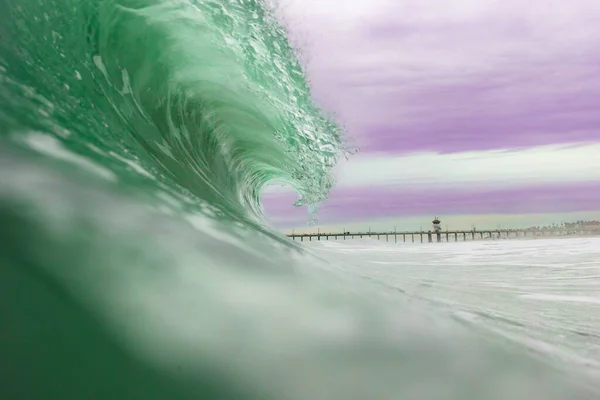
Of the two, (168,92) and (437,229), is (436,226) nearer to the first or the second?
(437,229)

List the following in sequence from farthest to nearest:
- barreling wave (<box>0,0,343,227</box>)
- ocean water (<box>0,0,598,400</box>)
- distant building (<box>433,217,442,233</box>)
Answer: distant building (<box>433,217,442,233</box>) < barreling wave (<box>0,0,343,227</box>) < ocean water (<box>0,0,598,400</box>)

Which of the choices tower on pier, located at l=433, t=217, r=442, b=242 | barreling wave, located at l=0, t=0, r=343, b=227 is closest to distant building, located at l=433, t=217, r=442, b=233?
tower on pier, located at l=433, t=217, r=442, b=242

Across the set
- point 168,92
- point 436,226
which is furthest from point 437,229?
point 168,92

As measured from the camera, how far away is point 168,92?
624cm

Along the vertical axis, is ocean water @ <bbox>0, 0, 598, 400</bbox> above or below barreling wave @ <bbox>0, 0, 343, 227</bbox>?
below

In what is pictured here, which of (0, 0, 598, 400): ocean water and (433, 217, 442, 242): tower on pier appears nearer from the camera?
(0, 0, 598, 400): ocean water

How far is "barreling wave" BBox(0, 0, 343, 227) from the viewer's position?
8.09 ft

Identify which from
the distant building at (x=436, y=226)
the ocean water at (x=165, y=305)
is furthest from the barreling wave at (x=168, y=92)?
the distant building at (x=436, y=226)

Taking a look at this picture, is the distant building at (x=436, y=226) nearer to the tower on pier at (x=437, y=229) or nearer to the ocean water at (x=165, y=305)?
the tower on pier at (x=437, y=229)

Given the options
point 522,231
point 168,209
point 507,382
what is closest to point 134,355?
point 168,209

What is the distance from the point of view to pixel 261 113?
8.30m

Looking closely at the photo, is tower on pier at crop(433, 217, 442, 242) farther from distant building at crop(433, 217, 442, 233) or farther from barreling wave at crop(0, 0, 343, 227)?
barreling wave at crop(0, 0, 343, 227)

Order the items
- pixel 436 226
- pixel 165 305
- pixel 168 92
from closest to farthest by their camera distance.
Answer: pixel 165 305 → pixel 168 92 → pixel 436 226

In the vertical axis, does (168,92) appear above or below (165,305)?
above
